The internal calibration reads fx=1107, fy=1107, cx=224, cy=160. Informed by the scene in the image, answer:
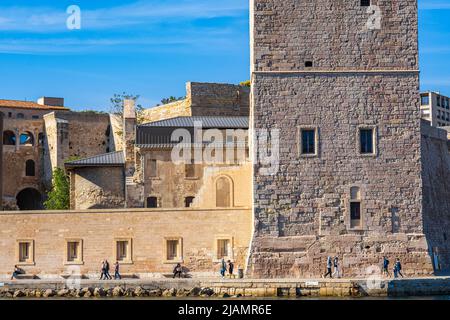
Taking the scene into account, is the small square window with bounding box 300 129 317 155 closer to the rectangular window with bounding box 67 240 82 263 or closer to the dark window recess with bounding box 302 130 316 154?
the dark window recess with bounding box 302 130 316 154

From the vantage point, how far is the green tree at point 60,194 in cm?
6806

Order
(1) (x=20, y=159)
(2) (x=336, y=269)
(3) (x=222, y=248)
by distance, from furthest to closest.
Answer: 1. (1) (x=20, y=159)
2. (3) (x=222, y=248)
3. (2) (x=336, y=269)

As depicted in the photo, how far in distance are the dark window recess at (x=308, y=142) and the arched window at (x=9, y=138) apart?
141 ft

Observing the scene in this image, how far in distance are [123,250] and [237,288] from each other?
6.78 metres

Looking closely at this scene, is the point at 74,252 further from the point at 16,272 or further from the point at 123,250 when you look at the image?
the point at 16,272

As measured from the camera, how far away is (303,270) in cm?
4238

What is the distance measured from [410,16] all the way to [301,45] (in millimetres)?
4430

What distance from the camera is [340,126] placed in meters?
43.0

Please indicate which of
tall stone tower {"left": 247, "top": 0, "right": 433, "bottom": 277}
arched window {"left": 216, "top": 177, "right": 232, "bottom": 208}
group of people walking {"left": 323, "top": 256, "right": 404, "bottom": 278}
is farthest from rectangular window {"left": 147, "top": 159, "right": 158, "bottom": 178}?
group of people walking {"left": 323, "top": 256, "right": 404, "bottom": 278}

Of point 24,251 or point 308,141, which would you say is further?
point 24,251

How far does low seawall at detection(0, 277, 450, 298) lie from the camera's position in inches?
1580

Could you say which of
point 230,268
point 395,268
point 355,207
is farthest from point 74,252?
point 395,268

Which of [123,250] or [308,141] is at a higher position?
[308,141]
